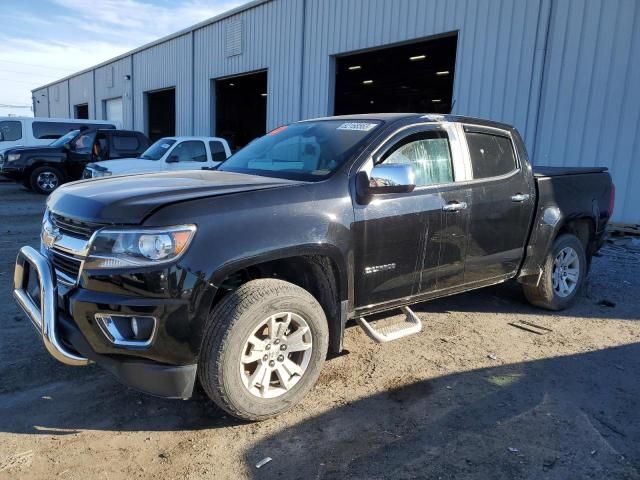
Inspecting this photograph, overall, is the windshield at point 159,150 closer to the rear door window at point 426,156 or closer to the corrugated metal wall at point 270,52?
the corrugated metal wall at point 270,52

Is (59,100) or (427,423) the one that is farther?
(59,100)

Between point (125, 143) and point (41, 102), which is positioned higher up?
point (41, 102)

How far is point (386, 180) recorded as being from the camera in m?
3.38

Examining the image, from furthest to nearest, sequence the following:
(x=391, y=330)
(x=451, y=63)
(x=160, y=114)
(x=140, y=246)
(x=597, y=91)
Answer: (x=160, y=114) → (x=451, y=63) → (x=597, y=91) → (x=391, y=330) → (x=140, y=246)

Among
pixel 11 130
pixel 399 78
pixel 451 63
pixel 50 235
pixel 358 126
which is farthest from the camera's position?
pixel 399 78

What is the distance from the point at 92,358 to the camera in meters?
Answer: 2.72

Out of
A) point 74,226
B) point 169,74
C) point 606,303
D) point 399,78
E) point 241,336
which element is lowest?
point 606,303

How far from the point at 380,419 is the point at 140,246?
69.0 inches

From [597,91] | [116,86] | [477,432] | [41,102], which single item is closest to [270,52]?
[597,91]

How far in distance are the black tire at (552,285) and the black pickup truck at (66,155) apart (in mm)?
11987

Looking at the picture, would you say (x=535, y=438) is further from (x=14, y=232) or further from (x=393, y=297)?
(x=14, y=232)

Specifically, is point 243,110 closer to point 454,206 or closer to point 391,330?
point 454,206

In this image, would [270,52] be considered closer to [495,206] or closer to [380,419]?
[495,206]

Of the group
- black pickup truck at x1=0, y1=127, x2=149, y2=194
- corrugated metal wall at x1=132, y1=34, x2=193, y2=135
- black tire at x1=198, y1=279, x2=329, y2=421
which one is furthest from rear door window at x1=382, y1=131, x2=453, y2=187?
corrugated metal wall at x1=132, y1=34, x2=193, y2=135
